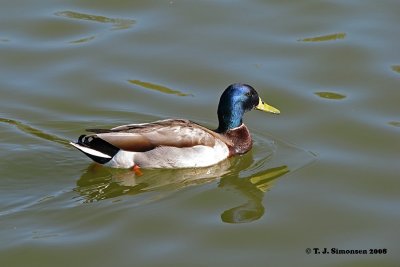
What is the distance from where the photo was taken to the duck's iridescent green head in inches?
431

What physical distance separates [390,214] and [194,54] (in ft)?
14.7

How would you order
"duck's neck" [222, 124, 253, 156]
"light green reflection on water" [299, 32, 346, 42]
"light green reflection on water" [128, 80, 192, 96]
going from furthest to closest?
"light green reflection on water" [299, 32, 346, 42]
"light green reflection on water" [128, 80, 192, 96]
"duck's neck" [222, 124, 253, 156]

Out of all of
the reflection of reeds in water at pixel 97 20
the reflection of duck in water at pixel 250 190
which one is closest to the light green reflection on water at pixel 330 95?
the reflection of duck in water at pixel 250 190

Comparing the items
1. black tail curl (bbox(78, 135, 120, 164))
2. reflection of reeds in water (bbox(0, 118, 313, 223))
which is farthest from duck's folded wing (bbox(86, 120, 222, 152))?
reflection of reeds in water (bbox(0, 118, 313, 223))

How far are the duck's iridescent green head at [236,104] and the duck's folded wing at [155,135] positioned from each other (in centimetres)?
51

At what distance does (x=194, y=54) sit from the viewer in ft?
41.9

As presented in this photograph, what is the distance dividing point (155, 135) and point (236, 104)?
3.67ft

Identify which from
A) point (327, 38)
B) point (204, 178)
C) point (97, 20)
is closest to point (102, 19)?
point (97, 20)

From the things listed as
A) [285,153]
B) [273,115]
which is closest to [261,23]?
[273,115]

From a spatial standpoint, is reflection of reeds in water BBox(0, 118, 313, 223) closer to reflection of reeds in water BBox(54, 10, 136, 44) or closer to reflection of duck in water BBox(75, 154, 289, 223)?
reflection of duck in water BBox(75, 154, 289, 223)

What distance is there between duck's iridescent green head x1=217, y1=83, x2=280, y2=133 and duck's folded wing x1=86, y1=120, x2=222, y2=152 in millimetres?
513

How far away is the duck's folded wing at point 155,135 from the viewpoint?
10344 millimetres

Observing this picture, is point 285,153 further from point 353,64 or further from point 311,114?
point 353,64

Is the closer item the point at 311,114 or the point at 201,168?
the point at 201,168
